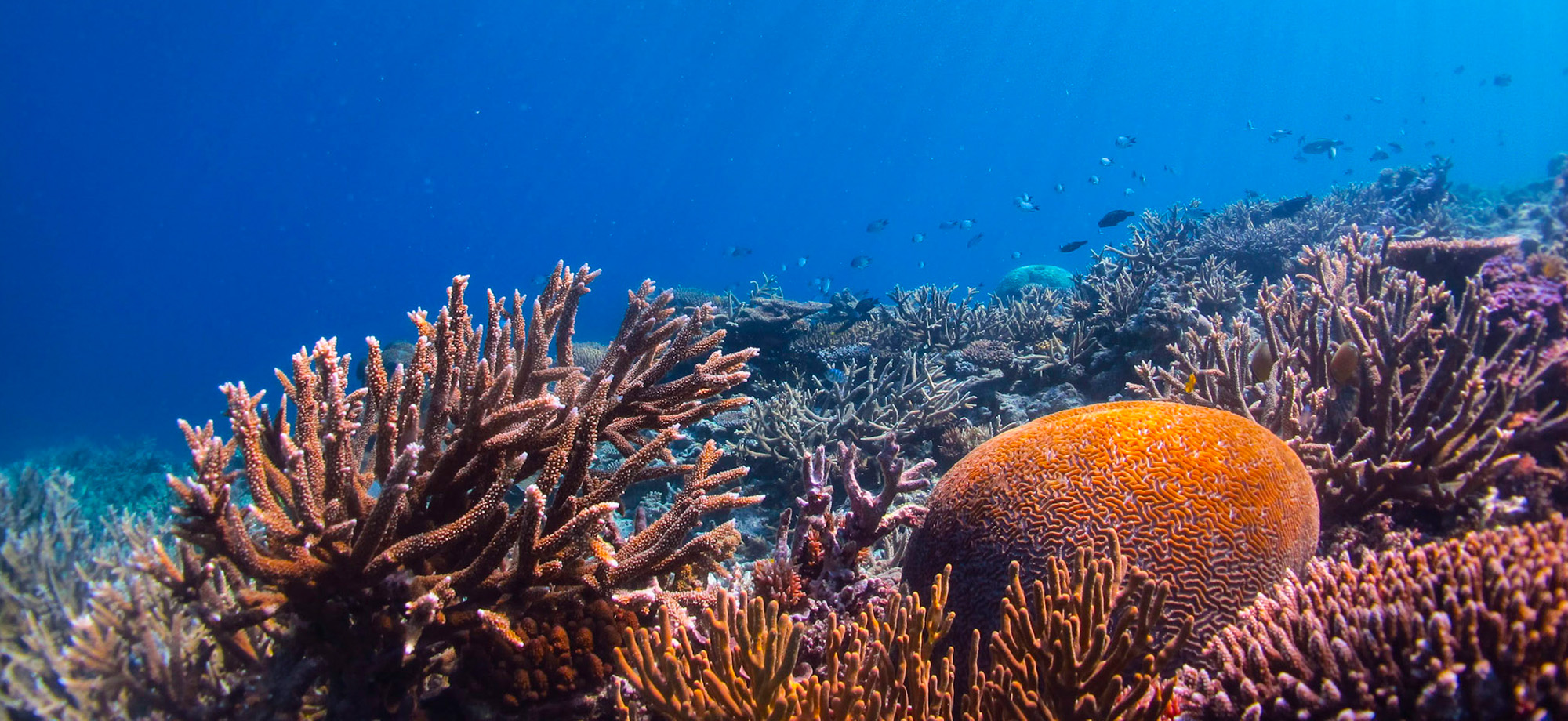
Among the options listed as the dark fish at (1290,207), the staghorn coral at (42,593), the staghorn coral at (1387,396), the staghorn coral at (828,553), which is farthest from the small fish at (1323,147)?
the staghorn coral at (42,593)

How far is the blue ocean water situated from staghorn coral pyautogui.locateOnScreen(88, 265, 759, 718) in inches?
2157

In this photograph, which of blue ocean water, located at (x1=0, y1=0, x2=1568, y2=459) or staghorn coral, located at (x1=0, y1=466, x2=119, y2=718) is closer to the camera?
staghorn coral, located at (x1=0, y1=466, x2=119, y2=718)

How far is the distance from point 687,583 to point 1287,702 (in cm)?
233

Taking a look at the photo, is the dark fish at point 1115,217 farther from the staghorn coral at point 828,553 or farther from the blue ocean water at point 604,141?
the blue ocean water at point 604,141

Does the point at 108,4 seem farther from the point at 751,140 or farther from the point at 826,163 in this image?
the point at 826,163

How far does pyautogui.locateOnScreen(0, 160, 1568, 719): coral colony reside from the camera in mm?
→ 1812

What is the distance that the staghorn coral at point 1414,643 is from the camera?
1499 millimetres

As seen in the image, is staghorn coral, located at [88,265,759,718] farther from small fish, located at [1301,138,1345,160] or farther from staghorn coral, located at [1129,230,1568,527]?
small fish, located at [1301,138,1345,160]

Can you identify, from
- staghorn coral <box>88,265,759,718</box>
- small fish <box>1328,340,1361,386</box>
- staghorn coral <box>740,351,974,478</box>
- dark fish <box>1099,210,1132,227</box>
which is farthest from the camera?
dark fish <box>1099,210,1132,227</box>

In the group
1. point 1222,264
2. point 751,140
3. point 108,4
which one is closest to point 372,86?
point 108,4

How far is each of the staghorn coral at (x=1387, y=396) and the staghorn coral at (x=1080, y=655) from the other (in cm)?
218

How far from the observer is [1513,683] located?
1479 millimetres

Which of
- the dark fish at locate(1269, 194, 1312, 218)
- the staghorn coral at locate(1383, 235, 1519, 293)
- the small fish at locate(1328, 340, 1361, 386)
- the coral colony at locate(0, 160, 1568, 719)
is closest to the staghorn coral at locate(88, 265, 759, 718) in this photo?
the coral colony at locate(0, 160, 1568, 719)

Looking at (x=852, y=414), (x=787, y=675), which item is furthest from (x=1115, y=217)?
(x=787, y=675)
